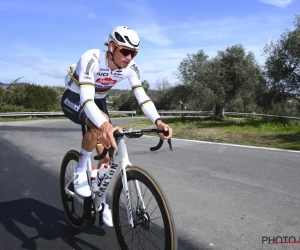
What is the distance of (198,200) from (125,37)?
2.74 meters

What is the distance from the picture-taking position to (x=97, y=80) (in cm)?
336

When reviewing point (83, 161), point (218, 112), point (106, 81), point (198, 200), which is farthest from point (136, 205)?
point (218, 112)

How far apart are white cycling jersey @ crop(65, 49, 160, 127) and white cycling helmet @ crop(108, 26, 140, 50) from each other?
348 millimetres

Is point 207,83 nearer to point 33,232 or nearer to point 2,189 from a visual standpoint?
point 2,189

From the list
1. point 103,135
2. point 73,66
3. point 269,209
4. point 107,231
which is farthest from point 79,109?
point 269,209

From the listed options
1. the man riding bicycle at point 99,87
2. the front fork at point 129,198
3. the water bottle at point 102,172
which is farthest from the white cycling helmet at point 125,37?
the water bottle at point 102,172

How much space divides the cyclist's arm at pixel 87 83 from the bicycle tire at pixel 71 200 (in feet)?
3.22

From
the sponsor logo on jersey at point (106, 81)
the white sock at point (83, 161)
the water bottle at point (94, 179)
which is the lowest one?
the water bottle at point (94, 179)

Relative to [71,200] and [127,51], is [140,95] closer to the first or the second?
[127,51]

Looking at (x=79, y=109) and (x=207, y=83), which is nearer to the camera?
(x=79, y=109)

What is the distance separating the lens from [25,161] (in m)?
7.95

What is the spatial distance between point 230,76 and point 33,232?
18.9 metres

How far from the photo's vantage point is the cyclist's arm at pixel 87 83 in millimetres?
2930

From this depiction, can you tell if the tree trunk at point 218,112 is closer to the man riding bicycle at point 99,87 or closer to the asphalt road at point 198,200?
the asphalt road at point 198,200
